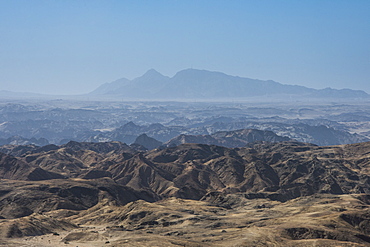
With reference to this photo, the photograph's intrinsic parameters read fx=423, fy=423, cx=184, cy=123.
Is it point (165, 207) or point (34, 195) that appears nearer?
point (165, 207)

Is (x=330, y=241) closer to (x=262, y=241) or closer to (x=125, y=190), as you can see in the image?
(x=262, y=241)

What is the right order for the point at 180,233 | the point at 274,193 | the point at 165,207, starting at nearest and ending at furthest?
1. the point at 180,233
2. the point at 165,207
3. the point at 274,193

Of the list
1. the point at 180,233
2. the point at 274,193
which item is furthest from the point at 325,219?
the point at 274,193

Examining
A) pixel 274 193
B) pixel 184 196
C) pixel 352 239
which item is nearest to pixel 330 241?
pixel 352 239

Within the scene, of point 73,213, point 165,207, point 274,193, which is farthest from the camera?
point 274,193

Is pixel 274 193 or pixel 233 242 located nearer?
pixel 233 242

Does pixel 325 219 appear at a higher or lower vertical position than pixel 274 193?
higher

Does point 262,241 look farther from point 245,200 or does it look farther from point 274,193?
point 274,193

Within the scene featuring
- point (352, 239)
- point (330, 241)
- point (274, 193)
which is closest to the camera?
point (330, 241)

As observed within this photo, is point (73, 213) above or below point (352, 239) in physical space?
below

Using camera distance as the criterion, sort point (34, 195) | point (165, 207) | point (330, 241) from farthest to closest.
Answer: point (34, 195)
point (165, 207)
point (330, 241)
